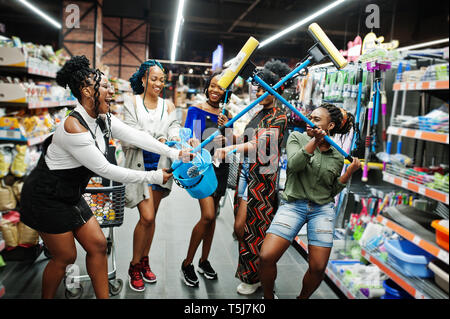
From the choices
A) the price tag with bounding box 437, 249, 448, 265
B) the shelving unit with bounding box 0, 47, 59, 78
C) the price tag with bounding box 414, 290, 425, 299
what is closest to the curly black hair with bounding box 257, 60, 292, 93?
the price tag with bounding box 437, 249, 448, 265

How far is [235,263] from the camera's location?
338cm

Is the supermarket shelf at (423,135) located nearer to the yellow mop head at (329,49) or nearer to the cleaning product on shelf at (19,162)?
the yellow mop head at (329,49)

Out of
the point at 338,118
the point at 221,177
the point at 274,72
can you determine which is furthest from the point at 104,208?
the point at 338,118

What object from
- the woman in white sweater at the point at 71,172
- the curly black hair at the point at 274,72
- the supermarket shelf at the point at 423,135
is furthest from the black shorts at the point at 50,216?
the supermarket shelf at the point at 423,135

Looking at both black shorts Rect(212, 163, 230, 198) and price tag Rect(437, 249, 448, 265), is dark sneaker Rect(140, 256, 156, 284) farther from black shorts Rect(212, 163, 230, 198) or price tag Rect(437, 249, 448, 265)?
price tag Rect(437, 249, 448, 265)

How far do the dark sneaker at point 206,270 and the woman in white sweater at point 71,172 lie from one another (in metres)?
1.24

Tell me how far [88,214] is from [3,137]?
61.4 inches

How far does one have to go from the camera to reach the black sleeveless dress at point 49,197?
1903 millimetres

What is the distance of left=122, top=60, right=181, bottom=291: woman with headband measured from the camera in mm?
2615

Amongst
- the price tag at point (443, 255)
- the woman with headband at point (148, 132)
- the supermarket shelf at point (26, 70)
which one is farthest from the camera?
the supermarket shelf at point (26, 70)

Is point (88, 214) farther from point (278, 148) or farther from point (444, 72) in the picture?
point (444, 72)

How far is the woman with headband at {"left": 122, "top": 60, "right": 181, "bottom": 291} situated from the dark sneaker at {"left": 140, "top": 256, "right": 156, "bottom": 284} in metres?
0.07

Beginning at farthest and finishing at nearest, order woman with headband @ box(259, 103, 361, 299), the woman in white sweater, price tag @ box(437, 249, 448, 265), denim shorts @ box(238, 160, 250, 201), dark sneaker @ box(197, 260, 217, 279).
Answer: dark sneaker @ box(197, 260, 217, 279) → denim shorts @ box(238, 160, 250, 201) → woman with headband @ box(259, 103, 361, 299) → the woman in white sweater → price tag @ box(437, 249, 448, 265)
